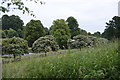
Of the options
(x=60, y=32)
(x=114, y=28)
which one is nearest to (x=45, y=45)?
(x=114, y=28)

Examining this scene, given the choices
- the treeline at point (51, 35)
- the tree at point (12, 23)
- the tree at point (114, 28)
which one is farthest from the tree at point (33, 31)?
the tree at point (114, 28)

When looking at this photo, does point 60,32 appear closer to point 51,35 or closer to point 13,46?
point 51,35

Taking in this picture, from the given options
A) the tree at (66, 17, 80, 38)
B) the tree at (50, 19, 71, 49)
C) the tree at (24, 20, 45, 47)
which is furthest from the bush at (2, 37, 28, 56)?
the tree at (66, 17, 80, 38)

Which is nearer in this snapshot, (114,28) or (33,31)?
(114,28)

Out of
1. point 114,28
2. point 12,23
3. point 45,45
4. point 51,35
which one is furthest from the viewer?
point 12,23

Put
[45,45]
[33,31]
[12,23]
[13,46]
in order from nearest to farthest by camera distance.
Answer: [13,46]
[45,45]
[33,31]
[12,23]

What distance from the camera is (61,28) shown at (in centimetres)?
3006

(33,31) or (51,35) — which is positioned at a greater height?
(33,31)

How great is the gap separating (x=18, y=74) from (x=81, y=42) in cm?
1122

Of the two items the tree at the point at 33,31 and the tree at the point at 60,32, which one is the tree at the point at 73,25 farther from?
the tree at the point at 33,31

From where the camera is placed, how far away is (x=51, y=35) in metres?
18.7

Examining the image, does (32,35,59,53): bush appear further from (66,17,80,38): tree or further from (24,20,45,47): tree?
(66,17,80,38): tree

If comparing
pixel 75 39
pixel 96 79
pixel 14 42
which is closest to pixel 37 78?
pixel 96 79

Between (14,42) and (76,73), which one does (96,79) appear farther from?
(14,42)
